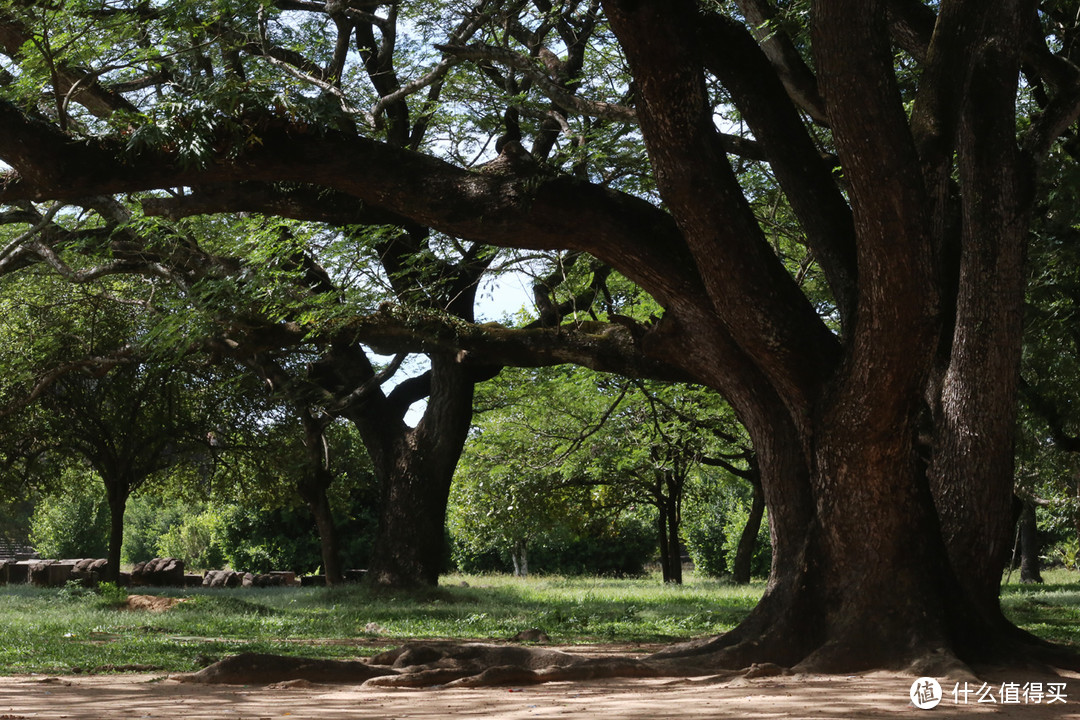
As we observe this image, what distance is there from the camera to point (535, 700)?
5.33 metres

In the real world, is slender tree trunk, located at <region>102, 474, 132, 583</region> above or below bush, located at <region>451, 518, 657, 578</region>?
above

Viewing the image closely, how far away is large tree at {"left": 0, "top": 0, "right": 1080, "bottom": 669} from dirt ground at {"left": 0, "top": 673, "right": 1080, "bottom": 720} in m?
1.04

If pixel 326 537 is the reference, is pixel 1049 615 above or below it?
below

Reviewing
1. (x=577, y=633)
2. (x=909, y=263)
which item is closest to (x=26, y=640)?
(x=577, y=633)

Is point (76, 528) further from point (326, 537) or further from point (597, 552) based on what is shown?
point (326, 537)

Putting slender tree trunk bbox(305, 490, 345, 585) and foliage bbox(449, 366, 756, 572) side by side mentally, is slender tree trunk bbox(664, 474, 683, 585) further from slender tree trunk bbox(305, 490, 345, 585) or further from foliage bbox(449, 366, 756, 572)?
slender tree trunk bbox(305, 490, 345, 585)

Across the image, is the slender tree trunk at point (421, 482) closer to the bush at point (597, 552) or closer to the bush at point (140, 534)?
the bush at point (597, 552)

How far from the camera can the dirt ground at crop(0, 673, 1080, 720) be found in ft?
15.6

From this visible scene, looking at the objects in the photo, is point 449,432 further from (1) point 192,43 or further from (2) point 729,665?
(2) point 729,665

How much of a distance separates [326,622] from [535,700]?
723 centimetres

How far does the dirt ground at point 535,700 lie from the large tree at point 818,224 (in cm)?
104

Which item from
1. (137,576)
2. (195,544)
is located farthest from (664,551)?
(195,544)

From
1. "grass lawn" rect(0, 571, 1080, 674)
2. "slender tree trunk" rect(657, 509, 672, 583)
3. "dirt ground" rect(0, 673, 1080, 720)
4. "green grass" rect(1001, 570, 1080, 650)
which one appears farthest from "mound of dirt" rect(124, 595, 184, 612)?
"slender tree trunk" rect(657, 509, 672, 583)

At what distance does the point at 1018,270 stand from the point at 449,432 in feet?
32.7
